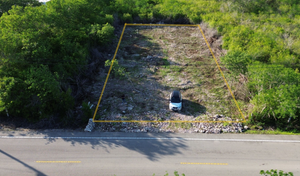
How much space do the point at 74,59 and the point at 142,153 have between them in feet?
36.4

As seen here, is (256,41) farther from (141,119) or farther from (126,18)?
(126,18)

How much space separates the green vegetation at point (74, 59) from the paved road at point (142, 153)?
2.05 meters

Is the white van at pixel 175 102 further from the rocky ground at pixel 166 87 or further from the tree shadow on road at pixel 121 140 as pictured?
the tree shadow on road at pixel 121 140

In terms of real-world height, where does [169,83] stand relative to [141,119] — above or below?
above

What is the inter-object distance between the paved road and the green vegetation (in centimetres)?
205

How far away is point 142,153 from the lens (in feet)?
40.2

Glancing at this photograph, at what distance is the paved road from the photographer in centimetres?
1128

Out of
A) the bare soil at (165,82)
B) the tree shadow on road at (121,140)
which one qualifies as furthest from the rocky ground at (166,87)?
the tree shadow on road at (121,140)

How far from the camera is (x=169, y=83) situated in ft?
61.9

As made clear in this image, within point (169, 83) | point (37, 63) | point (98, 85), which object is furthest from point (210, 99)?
point (37, 63)

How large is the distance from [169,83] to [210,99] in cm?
411

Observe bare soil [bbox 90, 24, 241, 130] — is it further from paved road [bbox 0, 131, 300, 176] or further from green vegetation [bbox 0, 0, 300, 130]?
paved road [bbox 0, 131, 300, 176]

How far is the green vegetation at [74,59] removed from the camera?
13.8 metres

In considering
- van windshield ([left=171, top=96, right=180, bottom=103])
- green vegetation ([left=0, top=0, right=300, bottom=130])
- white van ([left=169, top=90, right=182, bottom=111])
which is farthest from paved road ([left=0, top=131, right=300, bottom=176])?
van windshield ([left=171, top=96, right=180, bottom=103])
